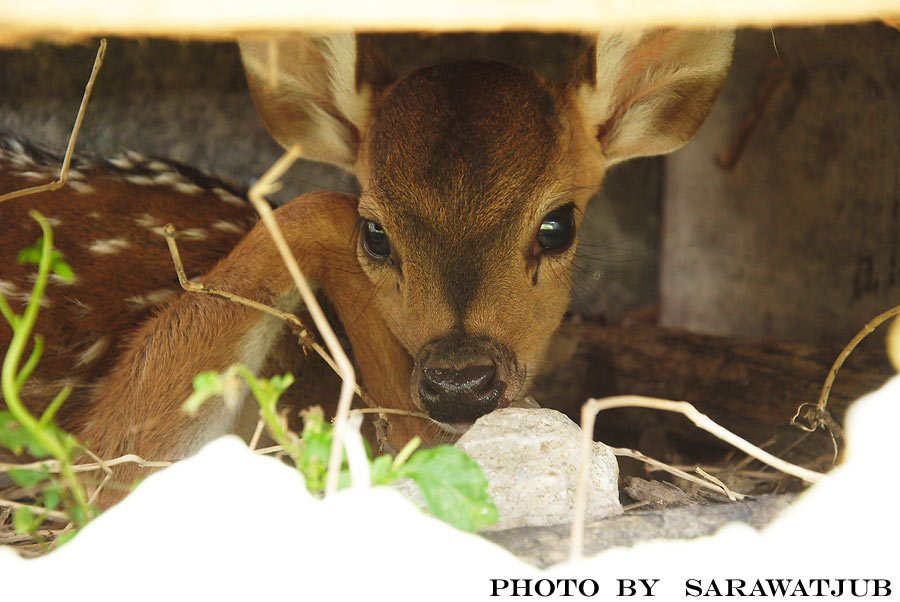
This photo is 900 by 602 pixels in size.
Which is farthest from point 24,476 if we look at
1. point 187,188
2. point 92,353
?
point 187,188

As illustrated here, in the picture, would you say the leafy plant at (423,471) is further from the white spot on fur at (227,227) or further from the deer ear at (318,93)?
the white spot on fur at (227,227)

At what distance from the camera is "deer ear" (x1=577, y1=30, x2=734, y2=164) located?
9.10 feet

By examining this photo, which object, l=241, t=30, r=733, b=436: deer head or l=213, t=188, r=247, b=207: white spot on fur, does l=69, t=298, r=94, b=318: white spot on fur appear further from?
l=241, t=30, r=733, b=436: deer head

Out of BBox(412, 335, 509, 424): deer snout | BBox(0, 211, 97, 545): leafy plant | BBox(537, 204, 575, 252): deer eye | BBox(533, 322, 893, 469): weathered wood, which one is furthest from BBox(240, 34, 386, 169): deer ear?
BBox(533, 322, 893, 469): weathered wood

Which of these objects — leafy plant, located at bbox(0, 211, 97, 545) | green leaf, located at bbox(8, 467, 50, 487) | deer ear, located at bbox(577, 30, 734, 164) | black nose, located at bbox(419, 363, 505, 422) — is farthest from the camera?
deer ear, located at bbox(577, 30, 734, 164)

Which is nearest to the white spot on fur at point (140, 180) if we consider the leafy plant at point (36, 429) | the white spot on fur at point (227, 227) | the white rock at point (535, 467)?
the white spot on fur at point (227, 227)

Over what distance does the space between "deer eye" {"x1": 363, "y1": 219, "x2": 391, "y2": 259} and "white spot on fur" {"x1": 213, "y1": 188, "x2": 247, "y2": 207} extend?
35.6 inches

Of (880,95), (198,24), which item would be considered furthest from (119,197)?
(880,95)

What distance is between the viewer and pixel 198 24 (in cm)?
156

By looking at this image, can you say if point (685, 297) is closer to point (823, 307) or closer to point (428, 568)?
point (823, 307)

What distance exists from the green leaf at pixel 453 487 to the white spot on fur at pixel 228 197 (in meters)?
2.12

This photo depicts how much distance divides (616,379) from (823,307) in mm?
1131

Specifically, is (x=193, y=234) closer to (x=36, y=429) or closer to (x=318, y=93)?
(x=318, y=93)

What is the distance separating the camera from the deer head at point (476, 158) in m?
2.46
